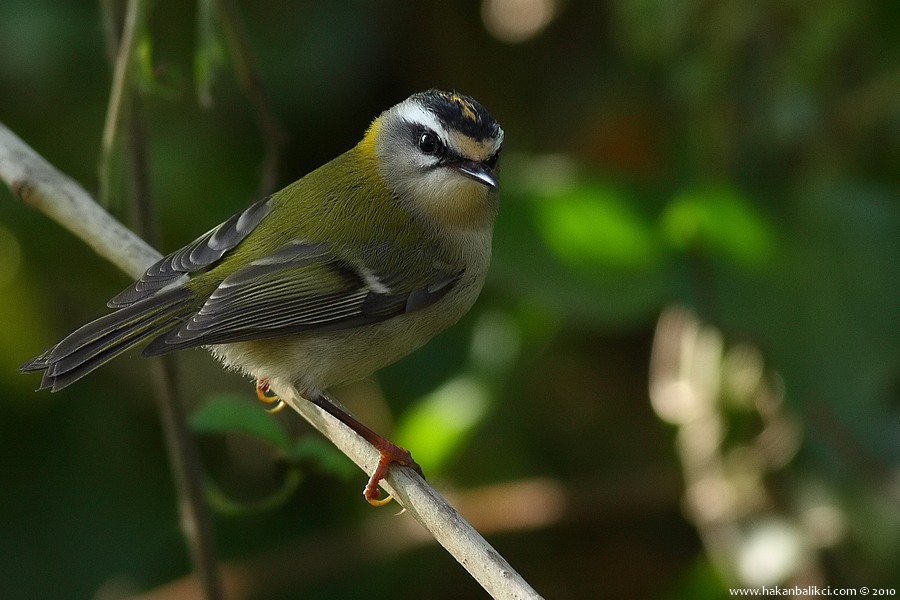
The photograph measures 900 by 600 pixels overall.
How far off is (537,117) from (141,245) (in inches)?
82.5

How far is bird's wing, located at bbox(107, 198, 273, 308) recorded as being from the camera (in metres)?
2.54

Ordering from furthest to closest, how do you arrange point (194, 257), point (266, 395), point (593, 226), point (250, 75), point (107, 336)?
point (593, 226) → point (266, 395) → point (194, 257) → point (250, 75) → point (107, 336)

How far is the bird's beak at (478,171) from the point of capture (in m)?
2.72

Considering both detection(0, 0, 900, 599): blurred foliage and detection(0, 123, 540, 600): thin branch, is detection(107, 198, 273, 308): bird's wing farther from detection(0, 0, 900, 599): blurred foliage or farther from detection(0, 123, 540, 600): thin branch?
detection(0, 0, 900, 599): blurred foliage

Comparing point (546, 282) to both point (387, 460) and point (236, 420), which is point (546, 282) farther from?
point (236, 420)

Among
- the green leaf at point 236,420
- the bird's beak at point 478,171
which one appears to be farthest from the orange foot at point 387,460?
the bird's beak at point 478,171

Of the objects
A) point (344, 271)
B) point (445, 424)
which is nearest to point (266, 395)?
point (445, 424)

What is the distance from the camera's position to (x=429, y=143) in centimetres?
291

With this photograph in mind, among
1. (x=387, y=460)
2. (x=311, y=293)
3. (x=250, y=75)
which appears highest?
(x=250, y=75)

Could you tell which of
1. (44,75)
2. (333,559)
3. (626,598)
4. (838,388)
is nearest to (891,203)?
(838,388)

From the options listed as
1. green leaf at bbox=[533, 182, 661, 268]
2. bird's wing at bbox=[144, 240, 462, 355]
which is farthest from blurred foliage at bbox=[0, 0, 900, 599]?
bird's wing at bbox=[144, 240, 462, 355]

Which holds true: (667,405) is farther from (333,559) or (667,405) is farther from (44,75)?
(44,75)

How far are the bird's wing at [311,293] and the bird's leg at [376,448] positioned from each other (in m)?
0.22

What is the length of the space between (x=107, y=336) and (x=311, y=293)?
0.51 m
